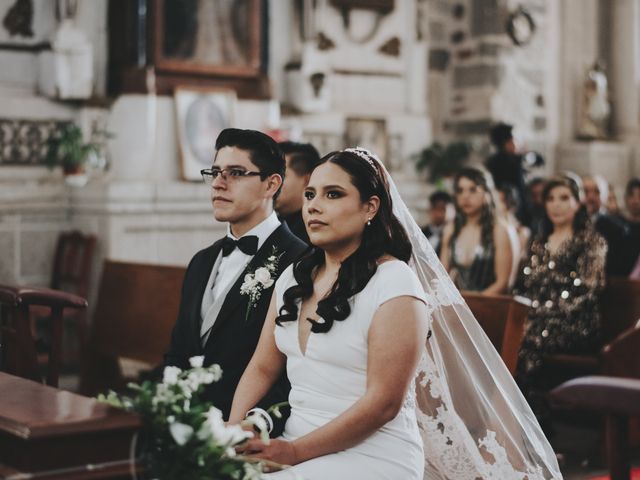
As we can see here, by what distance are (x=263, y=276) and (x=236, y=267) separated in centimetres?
16

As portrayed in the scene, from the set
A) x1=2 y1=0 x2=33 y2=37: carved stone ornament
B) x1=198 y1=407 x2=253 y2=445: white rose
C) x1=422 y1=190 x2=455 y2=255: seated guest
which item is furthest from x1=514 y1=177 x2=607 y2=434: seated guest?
x1=2 y1=0 x2=33 y2=37: carved stone ornament

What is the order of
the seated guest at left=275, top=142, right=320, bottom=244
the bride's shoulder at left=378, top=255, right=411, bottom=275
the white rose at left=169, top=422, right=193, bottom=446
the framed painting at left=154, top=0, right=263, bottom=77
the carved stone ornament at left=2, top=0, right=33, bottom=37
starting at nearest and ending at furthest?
1. the white rose at left=169, top=422, right=193, bottom=446
2. the bride's shoulder at left=378, top=255, right=411, bottom=275
3. the seated guest at left=275, top=142, right=320, bottom=244
4. the carved stone ornament at left=2, top=0, right=33, bottom=37
5. the framed painting at left=154, top=0, right=263, bottom=77

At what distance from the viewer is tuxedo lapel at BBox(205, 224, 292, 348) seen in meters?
3.22

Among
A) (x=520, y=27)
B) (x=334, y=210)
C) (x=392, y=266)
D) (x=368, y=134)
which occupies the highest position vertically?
(x=520, y=27)

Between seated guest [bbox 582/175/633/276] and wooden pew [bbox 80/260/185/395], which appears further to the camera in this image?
seated guest [bbox 582/175/633/276]

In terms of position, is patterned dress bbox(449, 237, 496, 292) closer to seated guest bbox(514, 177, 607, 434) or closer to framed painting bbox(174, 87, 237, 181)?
seated guest bbox(514, 177, 607, 434)

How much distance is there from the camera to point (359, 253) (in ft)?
8.96

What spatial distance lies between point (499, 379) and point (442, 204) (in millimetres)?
4622

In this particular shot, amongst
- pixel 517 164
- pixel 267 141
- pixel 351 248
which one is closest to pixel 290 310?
pixel 351 248

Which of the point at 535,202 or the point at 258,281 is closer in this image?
the point at 258,281

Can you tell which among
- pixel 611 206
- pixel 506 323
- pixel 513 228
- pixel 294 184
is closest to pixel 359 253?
pixel 506 323

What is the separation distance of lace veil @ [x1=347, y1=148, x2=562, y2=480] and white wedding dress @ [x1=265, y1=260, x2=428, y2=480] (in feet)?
1.50

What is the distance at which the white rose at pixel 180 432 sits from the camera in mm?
1930

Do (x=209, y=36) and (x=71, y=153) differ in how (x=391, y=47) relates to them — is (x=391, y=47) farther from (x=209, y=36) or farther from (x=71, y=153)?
(x=71, y=153)
